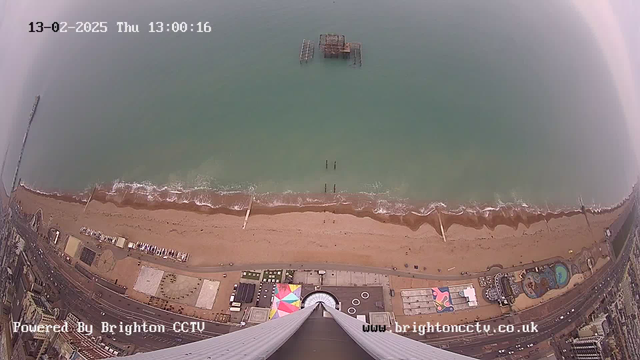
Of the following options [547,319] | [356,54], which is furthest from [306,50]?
[547,319]

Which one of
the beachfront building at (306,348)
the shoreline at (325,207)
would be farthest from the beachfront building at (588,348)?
the beachfront building at (306,348)

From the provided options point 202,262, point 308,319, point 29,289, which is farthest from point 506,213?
point 29,289

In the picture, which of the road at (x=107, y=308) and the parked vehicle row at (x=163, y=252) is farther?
the parked vehicle row at (x=163, y=252)

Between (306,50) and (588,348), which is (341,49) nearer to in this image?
(306,50)

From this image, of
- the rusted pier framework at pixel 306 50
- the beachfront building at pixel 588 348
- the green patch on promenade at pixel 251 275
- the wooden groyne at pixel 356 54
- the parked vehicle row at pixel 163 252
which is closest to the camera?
the beachfront building at pixel 588 348

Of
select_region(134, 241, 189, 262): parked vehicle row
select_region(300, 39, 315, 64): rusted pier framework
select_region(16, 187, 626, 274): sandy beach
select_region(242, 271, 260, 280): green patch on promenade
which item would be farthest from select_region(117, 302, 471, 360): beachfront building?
select_region(300, 39, 315, 64): rusted pier framework

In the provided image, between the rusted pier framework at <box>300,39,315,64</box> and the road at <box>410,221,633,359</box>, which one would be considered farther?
the rusted pier framework at <box>300,39,315,64</box>

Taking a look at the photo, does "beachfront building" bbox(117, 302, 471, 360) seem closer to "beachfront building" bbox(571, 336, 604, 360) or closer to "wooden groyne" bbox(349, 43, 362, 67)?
"beachfront building" bbox(571, 336, 604, 360)

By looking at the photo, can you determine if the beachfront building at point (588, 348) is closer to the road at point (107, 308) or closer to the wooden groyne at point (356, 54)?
the road at point (107, 308)
